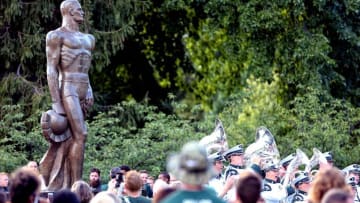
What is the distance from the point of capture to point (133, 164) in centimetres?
2641

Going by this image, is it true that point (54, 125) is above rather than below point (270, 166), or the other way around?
above

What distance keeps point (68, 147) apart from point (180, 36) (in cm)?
1780

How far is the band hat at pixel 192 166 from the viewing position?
31.7ft

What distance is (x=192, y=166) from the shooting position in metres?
9.66

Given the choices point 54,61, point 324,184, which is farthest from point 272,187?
point 324,184

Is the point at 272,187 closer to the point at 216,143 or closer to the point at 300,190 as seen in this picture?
the point at 300,190

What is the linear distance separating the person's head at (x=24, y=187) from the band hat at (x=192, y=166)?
1.28 metres

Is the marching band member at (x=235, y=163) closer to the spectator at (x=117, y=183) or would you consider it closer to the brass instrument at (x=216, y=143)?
the spectator at (x=117, y=183)

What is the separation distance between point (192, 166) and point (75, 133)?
31.9 feet

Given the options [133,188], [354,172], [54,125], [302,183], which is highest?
[133,188]

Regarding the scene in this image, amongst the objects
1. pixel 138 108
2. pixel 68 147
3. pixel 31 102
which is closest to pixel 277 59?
pixel 138 108

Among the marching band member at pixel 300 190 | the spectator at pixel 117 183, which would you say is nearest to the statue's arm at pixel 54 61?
the spectator at pixel 117 183

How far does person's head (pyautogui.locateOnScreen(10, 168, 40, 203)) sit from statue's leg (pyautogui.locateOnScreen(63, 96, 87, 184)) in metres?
8.69

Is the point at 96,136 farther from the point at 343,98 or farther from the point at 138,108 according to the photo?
the point at 343,98
